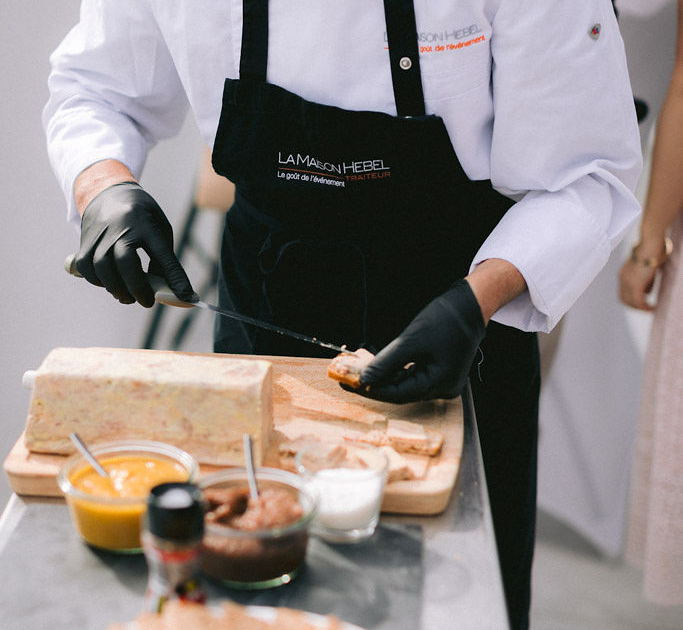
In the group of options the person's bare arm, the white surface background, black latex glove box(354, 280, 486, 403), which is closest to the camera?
black latex glove box(354, 280, 486, 403)

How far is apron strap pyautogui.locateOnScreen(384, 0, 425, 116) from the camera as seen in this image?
1.24 meters

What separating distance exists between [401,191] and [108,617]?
0.80m

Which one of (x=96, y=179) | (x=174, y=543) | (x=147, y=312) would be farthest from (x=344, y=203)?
(x=147, y=312)

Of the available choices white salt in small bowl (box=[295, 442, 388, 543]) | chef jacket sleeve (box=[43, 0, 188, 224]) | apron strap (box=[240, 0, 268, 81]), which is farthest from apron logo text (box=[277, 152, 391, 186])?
white salt in small bowl (box=[295, 442, 388, 543])

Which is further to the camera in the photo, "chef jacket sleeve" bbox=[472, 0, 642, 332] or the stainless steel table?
"chef jacket sleeve" bbox=[472, 0, 642, 332]

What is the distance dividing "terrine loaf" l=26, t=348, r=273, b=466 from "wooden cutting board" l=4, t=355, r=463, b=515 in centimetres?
4

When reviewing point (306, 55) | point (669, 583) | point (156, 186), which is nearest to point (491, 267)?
point (306, 55)

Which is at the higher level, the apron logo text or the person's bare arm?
the apron logo text

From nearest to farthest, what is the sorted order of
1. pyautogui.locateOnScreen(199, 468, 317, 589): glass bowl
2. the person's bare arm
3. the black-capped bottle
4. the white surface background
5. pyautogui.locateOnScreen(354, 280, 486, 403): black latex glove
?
1. the black-capped bottle
2. pyautogui.locateOnScreen(199, 468, 317, 589): glass bowl
3. pyautogui.locateOnScreen(354, 280, 486, 403): black latex glove
4. the person's bare arm
5. the white surface background

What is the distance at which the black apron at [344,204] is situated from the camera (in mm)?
1301

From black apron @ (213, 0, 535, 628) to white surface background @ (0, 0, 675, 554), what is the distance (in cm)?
87

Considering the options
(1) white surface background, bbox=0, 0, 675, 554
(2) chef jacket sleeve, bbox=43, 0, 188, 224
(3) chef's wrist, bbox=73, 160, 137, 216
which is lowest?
(1) white surface background, bbox=0, 0, 675, 554

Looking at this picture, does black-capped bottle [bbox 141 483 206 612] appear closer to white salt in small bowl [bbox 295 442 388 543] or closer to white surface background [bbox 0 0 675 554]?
white salt in small bowl [bbox 295 442 388 543]

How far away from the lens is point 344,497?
3.09 ft
